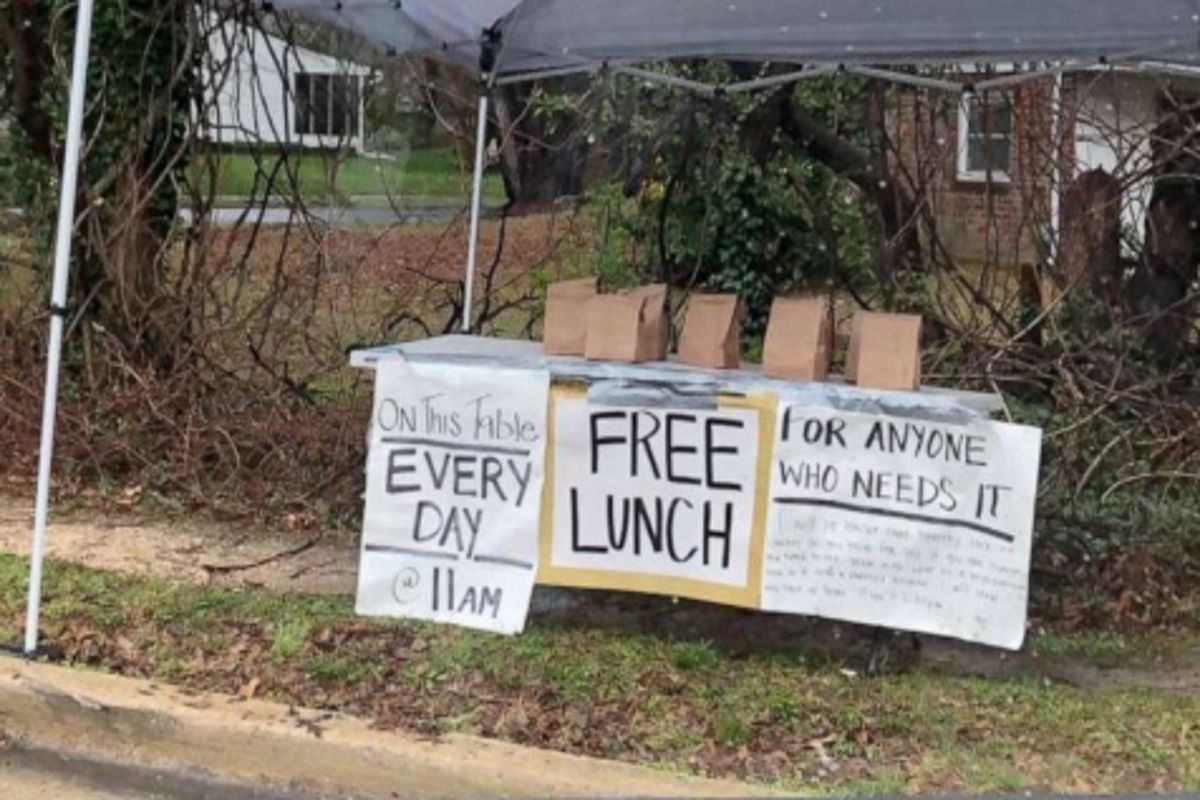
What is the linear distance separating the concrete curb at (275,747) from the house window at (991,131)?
181 inches

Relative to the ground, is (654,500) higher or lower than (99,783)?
higher

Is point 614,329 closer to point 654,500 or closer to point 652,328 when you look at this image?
point 652,328

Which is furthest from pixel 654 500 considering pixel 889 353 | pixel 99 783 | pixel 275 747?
pixel 99 783

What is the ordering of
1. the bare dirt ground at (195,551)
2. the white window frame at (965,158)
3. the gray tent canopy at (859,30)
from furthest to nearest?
the white window frame at (965,158) → the bare dirt ground at (195,551) → the gray tent canopy at (859,30)

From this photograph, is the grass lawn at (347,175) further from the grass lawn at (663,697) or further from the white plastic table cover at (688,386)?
the grass lawn at (663,697)

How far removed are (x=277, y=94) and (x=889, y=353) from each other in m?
4.66

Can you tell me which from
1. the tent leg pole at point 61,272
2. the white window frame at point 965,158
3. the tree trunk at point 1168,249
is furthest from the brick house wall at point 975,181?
the tent leg pole at point 61,272

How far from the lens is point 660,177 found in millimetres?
9641

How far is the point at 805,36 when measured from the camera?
491cm

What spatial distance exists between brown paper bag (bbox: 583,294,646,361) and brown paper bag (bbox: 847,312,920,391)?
0.81 m

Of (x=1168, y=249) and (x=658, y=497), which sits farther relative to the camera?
(x=1168, y=249)

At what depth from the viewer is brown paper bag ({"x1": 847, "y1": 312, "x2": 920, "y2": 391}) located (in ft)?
16.9

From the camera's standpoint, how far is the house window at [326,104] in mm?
8836

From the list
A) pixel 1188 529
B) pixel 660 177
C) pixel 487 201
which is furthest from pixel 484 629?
pixel 487 201
